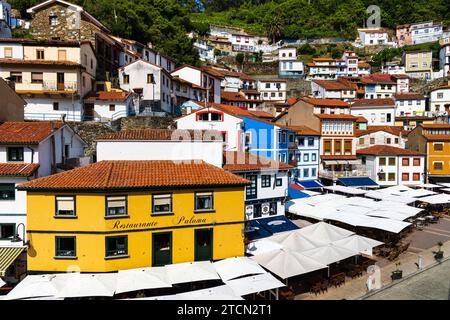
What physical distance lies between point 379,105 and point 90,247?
60.6 metres

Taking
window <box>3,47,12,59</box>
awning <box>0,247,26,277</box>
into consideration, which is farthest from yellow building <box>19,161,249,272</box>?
window <box>3,47,12,59</box>

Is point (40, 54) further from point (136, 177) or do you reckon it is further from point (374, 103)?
point (374, 103)

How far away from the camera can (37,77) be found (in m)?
37.0

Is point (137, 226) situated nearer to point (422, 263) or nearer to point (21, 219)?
point (21, 219)

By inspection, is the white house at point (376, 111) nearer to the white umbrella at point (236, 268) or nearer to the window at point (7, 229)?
the white umbrella at point (236, 268)

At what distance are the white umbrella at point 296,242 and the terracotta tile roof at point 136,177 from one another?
15.8 ft

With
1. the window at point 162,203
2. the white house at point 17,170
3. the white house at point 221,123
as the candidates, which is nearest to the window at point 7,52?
the white house at point 17,170

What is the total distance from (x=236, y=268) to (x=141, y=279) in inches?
187

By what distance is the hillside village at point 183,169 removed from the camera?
59.7 feet

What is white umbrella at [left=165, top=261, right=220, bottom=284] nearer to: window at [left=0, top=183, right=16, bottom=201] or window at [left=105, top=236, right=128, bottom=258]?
window at [left=105, top=236, right=128, bottom=258]

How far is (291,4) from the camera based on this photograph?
13825 cm

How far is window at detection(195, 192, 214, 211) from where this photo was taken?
19.8 m

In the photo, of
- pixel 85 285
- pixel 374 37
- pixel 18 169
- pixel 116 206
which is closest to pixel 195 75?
pixel 18 169
